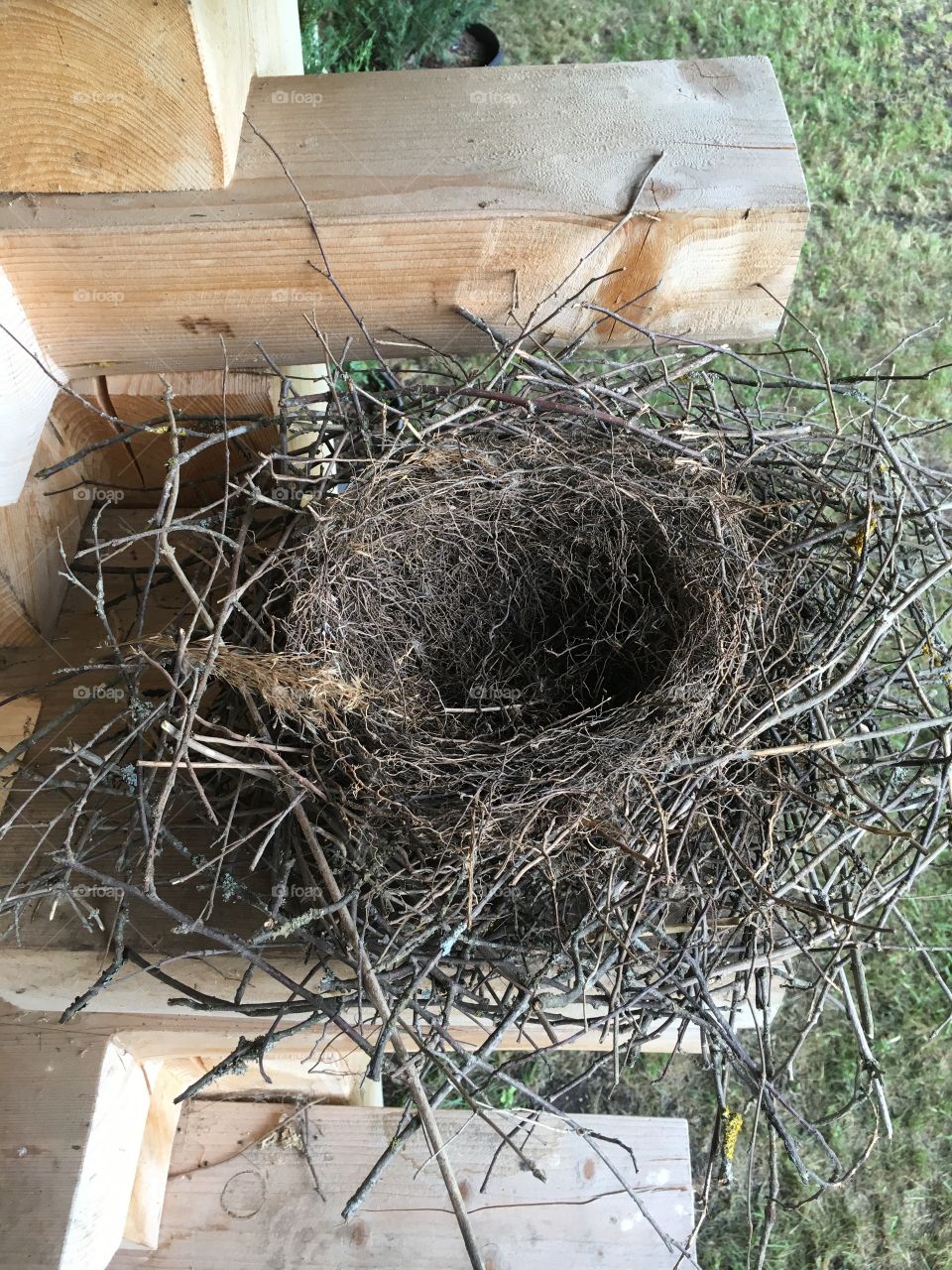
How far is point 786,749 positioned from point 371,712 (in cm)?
46

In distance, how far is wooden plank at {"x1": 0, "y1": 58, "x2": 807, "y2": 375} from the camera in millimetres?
1093

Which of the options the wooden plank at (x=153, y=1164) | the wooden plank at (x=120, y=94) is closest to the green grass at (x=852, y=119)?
the wooden plank at (x=120, y=94)

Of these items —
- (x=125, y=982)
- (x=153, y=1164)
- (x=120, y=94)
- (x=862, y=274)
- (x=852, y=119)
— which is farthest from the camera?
(x=852, y=119)

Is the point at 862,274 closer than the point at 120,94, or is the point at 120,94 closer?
the point at 120,94

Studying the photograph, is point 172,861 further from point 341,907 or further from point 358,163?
point 358,163

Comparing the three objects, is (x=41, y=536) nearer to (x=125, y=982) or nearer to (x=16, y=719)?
(x=16, y=719)

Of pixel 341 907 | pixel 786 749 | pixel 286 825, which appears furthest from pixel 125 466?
pixel 786 749

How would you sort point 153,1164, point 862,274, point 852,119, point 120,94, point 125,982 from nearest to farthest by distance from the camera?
point 120,94, point 125,982, point 153,1164, point 862,274, point 852,119

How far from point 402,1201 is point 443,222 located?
1.35 metres

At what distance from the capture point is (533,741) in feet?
3.46

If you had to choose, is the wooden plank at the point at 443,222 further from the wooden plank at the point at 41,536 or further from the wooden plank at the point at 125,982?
the wooden plank at the point at 125,982

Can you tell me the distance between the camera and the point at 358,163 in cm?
114

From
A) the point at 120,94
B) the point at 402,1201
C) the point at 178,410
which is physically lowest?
the point at 402,1201

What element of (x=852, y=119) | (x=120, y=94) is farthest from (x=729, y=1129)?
(x=852, y=119)
